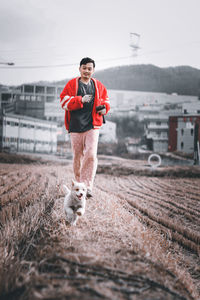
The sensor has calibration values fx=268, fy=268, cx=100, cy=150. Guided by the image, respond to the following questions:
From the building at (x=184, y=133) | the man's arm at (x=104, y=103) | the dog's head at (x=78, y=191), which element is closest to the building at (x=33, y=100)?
the building at (x=184, y=133)

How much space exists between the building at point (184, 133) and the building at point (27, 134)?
1970 mm

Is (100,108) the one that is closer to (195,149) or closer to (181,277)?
(181,277)

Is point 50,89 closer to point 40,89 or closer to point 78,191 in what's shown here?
point 40,89

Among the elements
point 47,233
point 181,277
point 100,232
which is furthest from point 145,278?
point 47,233

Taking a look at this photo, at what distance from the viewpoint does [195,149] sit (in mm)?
4266

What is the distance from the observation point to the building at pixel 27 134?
4.13 metres

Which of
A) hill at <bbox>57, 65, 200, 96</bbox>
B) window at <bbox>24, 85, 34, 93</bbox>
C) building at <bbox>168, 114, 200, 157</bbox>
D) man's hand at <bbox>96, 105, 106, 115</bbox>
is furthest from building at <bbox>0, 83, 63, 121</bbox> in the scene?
man's hand at <bbox>96, 105, 106, 115</bbox>

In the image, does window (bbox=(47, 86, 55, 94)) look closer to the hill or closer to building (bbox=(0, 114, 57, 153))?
the hill

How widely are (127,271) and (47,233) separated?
49 cm

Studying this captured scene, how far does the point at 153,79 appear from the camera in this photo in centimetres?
471

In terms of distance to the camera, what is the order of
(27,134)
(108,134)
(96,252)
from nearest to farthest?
(96,252), (27,134), (108,134)

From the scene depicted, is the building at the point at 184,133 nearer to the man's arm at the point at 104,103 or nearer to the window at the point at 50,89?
the window at the point at 50,89

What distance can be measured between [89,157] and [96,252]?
0.84 meters

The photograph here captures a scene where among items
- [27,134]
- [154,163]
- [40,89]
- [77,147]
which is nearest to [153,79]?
[154,163]
